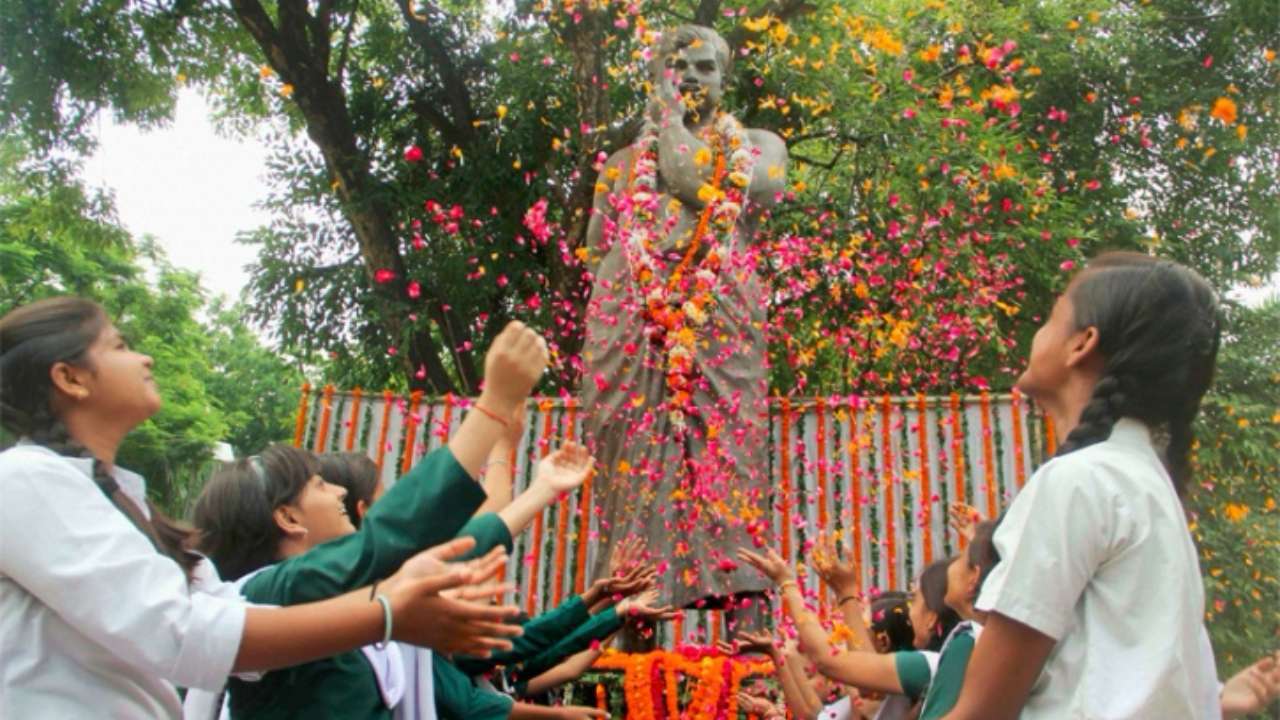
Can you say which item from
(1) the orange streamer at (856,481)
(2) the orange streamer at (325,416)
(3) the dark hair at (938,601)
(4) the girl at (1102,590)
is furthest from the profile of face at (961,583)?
(2) the orange streamer at (325,416)

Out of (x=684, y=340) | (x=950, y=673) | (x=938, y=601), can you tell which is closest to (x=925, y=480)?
(x=684, y=340)

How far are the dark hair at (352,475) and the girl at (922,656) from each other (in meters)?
1.05

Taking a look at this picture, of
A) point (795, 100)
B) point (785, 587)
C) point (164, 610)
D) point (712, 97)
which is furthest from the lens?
point (795, 100)

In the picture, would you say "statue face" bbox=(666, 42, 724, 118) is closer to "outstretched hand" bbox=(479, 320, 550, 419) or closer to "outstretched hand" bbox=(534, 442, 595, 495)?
"outstretched hand" bbox=(534, 442, 595, 495)

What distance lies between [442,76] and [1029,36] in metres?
4.83

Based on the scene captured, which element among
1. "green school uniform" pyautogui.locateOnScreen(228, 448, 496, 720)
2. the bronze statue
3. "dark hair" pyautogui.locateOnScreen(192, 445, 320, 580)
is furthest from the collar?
the bronze statue

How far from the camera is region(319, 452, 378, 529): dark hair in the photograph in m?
2.69

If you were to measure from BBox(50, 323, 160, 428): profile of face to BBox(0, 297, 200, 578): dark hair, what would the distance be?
11mm

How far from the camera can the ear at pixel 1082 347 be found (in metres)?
1.60

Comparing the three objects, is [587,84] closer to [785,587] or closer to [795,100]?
[795,100]

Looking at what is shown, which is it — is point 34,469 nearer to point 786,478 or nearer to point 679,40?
point 679,40

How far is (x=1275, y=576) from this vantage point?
352 inches

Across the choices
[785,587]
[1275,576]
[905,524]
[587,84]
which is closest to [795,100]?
[587,84]

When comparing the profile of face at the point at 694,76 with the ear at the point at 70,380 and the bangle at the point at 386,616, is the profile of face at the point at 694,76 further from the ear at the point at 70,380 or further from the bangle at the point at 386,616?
the bangle at the point at 386,616
